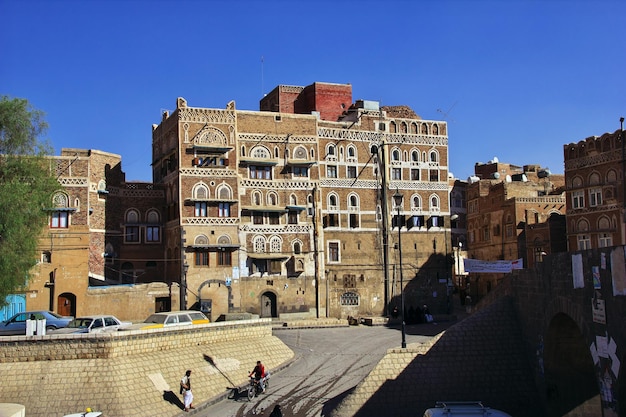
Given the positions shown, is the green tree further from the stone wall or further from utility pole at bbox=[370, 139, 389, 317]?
utility pole at bbox=[370, 139, 389, 317]

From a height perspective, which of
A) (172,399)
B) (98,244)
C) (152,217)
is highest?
(152,217)

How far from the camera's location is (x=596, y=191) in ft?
164

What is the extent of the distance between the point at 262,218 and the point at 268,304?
6560mm

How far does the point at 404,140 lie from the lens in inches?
2219

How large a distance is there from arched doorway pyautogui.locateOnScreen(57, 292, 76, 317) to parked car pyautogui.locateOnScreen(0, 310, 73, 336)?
25.5 feet

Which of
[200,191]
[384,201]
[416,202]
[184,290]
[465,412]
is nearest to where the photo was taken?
[465,412]

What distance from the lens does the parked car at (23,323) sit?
103ft

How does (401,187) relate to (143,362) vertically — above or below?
above

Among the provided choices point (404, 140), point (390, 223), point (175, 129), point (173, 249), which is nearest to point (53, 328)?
point (173, 249)

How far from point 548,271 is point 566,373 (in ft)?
13.6

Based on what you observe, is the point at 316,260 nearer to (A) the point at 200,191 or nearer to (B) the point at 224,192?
(B) the point at 224,192

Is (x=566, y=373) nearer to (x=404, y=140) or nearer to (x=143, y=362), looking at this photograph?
(x=143, y=362)

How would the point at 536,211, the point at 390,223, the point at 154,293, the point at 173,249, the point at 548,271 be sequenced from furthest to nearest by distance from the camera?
the point at 536,211 → the point at 390,223 → the point at 173,249 → the point at 154,293 → the point at 548,271

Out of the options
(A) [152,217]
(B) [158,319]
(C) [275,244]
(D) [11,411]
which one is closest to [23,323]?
(B) [158,319]
